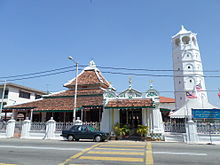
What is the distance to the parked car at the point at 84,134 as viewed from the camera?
43.0ft

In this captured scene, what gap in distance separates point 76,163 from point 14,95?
1235 inches

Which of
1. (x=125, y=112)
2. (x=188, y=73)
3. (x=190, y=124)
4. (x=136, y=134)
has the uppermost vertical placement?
(x=188, y=73)

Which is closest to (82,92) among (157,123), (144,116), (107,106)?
(107,106)

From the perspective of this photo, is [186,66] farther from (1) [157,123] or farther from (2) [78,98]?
(2) [78,98]

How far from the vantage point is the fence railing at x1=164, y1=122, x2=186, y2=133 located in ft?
46.6

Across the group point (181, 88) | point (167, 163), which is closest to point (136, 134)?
point (167, 163)

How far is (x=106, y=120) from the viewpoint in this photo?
16141mm

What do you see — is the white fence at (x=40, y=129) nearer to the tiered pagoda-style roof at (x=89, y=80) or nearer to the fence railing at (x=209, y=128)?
the tiered pagoda-style roof at (x=89, y=80)

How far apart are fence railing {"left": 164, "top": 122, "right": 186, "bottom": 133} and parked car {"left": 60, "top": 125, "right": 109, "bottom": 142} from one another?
5834 millimetres

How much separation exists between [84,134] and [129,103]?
514cm

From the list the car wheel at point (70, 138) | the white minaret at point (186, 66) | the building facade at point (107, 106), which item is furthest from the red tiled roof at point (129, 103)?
the white minaret at point (186, 66)

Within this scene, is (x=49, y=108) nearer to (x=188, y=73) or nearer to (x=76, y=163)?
(x=76, y=163)

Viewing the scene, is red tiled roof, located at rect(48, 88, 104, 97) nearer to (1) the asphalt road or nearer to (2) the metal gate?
(2) the metal gate

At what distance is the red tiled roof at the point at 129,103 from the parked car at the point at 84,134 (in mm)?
2990
